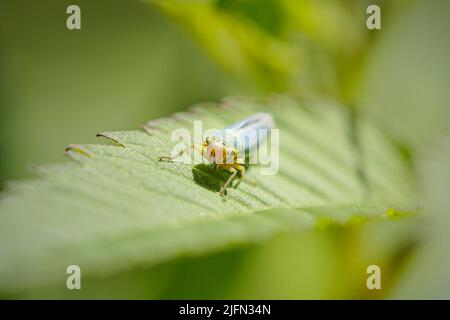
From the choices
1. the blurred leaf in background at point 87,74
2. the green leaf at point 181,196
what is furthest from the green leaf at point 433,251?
the blurred leaf in background at point 87,74

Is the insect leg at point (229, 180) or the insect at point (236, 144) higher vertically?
the insect at point (236, 144)

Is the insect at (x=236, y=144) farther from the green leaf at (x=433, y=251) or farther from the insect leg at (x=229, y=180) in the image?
the green leaf at (x=433, y=251)

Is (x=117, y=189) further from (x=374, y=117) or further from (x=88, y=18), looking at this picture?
(x=88, y=18)

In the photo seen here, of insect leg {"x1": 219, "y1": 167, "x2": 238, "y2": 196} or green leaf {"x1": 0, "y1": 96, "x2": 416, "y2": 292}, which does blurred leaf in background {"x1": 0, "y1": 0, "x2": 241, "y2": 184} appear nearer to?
green leaf {"x1": 0, "y1": 96, "x2": 416, "y2": 292}

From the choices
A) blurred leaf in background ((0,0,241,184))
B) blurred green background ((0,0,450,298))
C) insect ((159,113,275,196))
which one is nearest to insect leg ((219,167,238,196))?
insect ((159,113,275,196))
